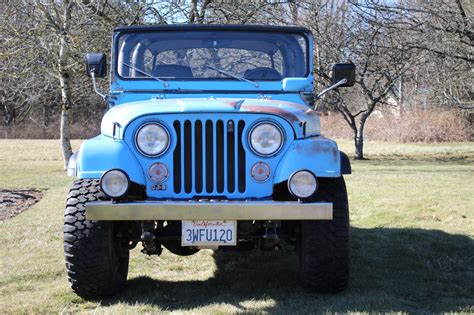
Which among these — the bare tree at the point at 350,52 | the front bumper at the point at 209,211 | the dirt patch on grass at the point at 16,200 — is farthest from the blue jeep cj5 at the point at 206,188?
the bare tree at the point at 350,52

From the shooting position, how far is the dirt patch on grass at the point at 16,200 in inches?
360

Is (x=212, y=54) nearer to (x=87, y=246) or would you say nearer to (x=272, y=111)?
(x=272, y=111)

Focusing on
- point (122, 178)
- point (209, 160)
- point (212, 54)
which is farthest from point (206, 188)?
point (212, 54)

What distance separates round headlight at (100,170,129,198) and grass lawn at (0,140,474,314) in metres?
0.81

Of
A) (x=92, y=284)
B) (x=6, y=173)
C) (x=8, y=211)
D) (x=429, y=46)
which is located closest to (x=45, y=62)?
(x=6, y=173)

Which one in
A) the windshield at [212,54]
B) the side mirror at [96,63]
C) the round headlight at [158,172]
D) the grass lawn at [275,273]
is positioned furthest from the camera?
the side mirror at [96,63]

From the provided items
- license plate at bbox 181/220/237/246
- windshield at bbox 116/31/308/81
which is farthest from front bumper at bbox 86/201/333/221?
windshield at bbox 116/31/308/81

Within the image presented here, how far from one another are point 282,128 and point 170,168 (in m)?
0.81

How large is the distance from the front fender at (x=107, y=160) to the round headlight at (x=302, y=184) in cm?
101

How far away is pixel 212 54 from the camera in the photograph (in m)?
5.37

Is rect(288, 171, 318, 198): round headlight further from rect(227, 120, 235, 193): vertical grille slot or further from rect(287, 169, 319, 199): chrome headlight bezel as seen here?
rect(227, 120, 235, 193): vertical grille slot

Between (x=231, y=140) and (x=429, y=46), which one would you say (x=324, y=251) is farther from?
(x=429, y=46)

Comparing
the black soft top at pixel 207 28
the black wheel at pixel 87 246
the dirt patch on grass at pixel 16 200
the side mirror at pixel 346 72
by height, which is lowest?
the dirt patch on grass at pixel 16 200

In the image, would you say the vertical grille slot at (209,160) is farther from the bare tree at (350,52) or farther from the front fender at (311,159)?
the bare tree at (350,52)
